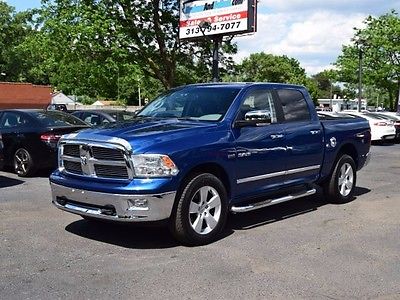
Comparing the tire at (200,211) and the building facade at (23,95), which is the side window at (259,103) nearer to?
the tire at (200,211)

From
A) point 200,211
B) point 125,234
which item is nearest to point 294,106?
point 200,211

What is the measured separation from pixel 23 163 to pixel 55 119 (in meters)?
1.14

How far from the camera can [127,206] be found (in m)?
5.52

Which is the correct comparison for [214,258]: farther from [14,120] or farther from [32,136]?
[14,120]

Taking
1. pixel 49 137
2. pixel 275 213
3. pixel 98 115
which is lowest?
pixel 275 213

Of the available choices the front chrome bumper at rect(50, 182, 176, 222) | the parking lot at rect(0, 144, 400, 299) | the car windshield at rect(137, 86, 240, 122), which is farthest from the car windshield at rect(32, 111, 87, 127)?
the front chrome bumper at rect(50, 182, 176, 222)

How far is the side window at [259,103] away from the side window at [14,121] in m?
5.96

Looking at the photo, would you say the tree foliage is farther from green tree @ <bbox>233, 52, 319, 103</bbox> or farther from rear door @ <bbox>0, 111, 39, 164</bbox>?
rear door @ <bbox>0, 111, 39, 164</bbox>

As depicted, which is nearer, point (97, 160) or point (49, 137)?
point (97, 160)

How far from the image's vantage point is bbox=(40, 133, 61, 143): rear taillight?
1080 cm

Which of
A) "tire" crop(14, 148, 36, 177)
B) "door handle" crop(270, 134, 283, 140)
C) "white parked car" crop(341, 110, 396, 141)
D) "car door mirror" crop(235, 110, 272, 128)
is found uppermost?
"car door mirror" crop(235, 110, 272, 128)

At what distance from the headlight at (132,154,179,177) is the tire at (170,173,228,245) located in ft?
1.27

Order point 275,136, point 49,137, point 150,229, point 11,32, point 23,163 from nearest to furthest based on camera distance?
point 150,229 < point 275,136 < point 49,137 < point 23,163 < point 11,32

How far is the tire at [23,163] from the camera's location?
36.0ft
